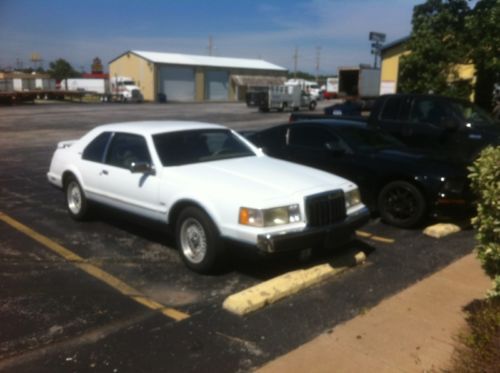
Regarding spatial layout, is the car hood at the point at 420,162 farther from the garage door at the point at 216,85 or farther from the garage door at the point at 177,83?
the garage door at the point at 216,85

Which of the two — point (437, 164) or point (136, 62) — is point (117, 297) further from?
point (136, 62)

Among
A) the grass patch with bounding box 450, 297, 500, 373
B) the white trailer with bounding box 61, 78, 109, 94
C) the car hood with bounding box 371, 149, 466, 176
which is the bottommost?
the grass patch with bounding box 450, 297, 500, 373

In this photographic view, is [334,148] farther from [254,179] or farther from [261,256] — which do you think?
[261,256]

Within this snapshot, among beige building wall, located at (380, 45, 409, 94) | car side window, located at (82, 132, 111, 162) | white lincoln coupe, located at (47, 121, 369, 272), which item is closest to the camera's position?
white lincoln coupe, located at (47, 121, 369, 272)

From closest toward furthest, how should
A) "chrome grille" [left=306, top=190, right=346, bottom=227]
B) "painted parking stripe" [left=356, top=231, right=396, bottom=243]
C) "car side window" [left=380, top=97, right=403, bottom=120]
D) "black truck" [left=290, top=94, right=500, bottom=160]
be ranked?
"chrome grille" [left=306, top=190, right=346, bottom=227] → "painted parking stripe" [left=356, top=231, right=396, bottom=243] → "black truck" [left=290, top=94, right=500, bottom=160] → "car side window" [left=380, top=97, right=403, bottom=120]

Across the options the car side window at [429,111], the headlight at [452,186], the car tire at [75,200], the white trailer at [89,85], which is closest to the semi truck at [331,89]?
the white trailer at [89,85]

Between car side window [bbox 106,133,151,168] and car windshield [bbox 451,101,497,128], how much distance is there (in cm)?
599

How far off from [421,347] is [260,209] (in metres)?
1.78

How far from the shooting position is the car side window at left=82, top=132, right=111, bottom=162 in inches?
257

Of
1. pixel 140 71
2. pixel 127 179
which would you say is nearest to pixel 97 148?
pixel 127 179

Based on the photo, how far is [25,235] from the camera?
645cm

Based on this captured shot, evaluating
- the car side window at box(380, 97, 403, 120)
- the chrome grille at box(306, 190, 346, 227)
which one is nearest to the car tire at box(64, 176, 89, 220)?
the chrome grille at box(306, 190, 346, 227)

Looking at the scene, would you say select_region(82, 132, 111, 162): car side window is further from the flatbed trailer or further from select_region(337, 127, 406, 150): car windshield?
the flatbed trailer

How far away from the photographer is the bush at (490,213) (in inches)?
138
